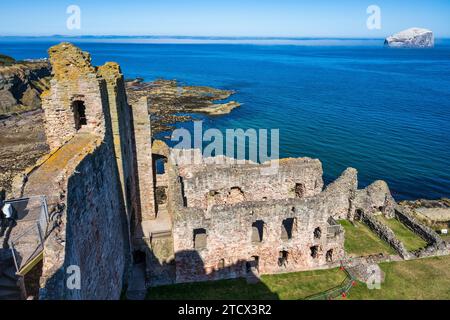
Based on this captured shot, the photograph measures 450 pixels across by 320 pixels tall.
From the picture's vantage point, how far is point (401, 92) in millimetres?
82875

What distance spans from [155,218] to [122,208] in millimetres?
4920

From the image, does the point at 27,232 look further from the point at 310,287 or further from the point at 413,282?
the point at 413,282

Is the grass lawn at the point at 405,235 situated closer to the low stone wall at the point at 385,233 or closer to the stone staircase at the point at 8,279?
the low stone wall at the point at 385,233

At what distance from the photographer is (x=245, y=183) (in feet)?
69.3

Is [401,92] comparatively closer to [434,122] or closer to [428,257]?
[434,122]

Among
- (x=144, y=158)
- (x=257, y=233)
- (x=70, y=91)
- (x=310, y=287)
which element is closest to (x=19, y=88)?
(x=144, y=158)

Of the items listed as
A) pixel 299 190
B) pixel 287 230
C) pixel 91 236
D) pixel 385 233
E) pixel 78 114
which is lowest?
pixel 385 233

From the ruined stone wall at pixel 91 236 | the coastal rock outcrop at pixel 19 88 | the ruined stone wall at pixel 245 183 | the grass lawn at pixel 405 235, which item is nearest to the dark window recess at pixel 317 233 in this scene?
the ruined stone wall at pixel 245 183

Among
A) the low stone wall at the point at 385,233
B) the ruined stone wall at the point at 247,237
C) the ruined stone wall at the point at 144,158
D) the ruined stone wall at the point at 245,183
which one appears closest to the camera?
the ruined stone wall at the point at 247,237

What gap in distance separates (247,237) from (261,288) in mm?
2684

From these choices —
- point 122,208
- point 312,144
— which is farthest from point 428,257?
point 312,144

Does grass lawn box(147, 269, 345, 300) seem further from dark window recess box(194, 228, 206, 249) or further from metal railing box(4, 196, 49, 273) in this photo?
metal railing box(4, 196, 49, 273)

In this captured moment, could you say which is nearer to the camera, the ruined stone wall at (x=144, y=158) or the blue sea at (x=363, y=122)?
the ruined stone wall at (x=144, y=158)

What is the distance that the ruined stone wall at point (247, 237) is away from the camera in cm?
1688
